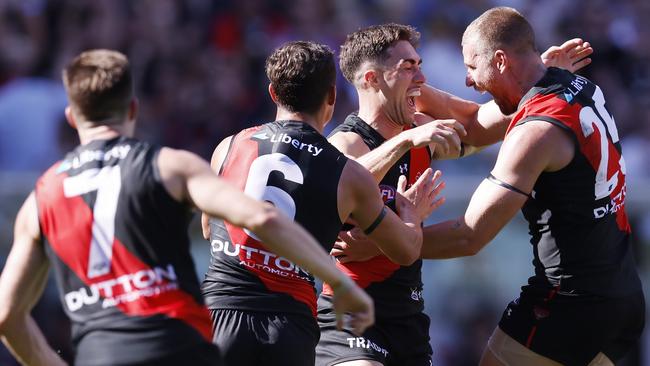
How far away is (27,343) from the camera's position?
5098 millimetres

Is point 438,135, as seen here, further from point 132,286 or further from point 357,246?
point 132,286

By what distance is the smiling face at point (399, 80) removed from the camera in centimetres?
686

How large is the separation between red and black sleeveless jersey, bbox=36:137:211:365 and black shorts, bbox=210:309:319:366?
2.86ft

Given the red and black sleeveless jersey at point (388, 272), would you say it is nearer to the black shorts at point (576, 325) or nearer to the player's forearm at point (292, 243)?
the black shorts at point (576, 325)

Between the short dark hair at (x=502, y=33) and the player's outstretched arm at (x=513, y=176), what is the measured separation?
2.14 feet

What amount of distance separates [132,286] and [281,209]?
1176 mm

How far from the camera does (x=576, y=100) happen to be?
6.39 m

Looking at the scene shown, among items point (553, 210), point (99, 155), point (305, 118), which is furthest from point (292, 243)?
point (553, 210)

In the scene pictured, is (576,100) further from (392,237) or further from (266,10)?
(266,10)

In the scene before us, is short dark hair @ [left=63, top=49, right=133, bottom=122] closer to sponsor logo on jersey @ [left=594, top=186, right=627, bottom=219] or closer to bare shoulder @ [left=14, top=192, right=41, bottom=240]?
bare shoulder @ [left=14, top=192, right=41, bottom=240]

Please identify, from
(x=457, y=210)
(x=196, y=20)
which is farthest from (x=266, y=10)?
(x=457, y=210)

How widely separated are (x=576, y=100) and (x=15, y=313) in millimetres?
3367

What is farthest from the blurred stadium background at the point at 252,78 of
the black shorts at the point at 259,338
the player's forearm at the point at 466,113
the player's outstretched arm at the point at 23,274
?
the player's outstretched arm at the point at 23,274

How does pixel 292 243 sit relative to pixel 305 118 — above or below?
below
